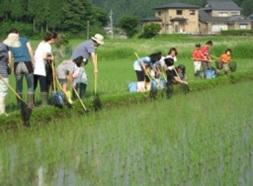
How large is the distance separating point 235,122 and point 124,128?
1819 millimetres

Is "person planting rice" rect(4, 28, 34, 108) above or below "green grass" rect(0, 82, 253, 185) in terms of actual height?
above

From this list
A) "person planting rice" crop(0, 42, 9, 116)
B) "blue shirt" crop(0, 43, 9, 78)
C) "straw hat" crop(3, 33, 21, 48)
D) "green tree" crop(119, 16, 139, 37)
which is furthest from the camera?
"green tree" crop(119, 16, 139, 37)

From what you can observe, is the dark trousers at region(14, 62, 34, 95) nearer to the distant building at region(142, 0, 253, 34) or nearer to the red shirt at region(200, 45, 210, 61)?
the red shirt at region(200, 45, 210, 61)

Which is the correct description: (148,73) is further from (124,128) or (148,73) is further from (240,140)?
(240,140)

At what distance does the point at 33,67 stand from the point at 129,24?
47086mm

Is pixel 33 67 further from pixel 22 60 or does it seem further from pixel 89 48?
pixel 89 48

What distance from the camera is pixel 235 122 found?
367 inches

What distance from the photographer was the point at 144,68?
1263 cm

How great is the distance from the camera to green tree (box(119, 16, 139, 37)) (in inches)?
2202

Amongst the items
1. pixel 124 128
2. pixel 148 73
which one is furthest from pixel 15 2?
pixel 124 128

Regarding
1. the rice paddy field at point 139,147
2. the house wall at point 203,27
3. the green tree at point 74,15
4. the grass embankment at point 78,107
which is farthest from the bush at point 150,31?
the rice paddy field at point 139,147

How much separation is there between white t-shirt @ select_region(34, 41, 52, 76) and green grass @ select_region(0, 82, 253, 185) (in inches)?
38.6

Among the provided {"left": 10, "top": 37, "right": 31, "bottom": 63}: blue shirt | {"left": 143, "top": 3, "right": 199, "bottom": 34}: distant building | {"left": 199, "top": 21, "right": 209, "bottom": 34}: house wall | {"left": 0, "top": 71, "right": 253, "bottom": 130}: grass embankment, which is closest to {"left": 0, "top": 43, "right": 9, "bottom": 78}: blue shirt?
{"left": 10, "top": 37, "right": 31, "bottom": 63}: blue shirt


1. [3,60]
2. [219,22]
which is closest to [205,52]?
[3,60]
